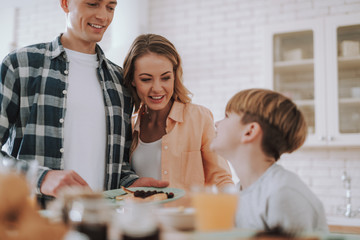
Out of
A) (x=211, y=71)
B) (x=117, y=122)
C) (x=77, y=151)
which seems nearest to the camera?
(x=77, y=151)

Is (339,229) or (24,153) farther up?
(24,153)

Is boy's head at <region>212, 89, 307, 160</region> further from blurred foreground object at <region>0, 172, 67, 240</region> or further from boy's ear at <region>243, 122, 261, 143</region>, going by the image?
blurred foreground object at <region>0, 172, 67, 240</region>

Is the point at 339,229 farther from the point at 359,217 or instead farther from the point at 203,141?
the point at 203,141

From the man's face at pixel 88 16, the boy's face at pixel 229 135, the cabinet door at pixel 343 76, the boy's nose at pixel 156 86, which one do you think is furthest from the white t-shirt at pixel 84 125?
the cabinet door at pixel 343 76

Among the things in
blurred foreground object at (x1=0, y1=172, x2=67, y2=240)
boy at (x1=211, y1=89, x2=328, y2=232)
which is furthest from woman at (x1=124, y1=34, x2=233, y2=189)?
blurred foreground object at (x1=0, y1=172, x2=67, y2=240)

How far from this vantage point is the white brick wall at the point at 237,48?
11.9 feet

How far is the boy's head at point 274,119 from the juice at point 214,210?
1.90 feet

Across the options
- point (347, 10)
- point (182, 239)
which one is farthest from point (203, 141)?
point (347, 10)

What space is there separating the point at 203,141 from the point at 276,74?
1965mm

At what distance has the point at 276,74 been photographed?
3.63m

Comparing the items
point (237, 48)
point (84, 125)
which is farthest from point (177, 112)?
point (237, 48)

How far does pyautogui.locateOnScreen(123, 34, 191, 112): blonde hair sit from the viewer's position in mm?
1895

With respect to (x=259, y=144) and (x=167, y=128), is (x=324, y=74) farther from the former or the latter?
(x=259, y=144)

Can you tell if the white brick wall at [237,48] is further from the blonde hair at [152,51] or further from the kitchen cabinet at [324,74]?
the blonde hair at [152,51]
